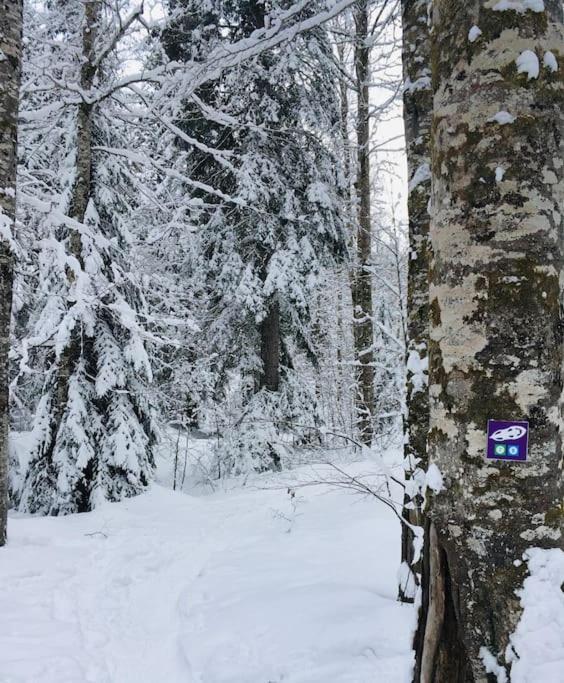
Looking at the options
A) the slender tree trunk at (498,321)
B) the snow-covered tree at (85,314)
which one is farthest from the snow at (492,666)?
the snow-covered tree at (85,314)

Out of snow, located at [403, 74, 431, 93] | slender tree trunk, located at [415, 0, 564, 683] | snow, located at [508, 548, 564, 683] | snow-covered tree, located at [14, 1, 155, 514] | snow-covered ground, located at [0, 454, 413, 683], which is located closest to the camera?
snow, located at [508, 548, 564, 683]

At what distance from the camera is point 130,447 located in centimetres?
781

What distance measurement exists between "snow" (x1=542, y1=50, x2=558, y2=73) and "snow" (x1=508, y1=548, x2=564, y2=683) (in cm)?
139

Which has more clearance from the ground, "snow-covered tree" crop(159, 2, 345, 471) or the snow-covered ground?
"snow-covered tree" crop(159, 2, 345, 471)

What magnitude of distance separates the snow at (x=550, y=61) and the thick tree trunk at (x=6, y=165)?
449 cm

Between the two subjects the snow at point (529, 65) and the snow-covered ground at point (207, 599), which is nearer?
the snow at point (529, 65)

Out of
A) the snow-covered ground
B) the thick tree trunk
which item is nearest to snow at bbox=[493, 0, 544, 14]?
the snow-covered ground

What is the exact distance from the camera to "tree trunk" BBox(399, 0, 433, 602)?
3.33 metres

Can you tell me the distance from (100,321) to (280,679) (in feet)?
20.6

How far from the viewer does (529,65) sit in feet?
5.18

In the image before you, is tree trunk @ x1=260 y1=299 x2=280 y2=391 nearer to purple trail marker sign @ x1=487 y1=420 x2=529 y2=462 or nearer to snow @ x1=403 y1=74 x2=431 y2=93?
snow @ x1=403 y1=74 x2=431 y2=93

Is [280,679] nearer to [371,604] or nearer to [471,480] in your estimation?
[371,604]

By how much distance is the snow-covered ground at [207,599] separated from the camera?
9.71 feet

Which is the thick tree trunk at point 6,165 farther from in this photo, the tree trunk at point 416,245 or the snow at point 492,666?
the snow at point 492,666
